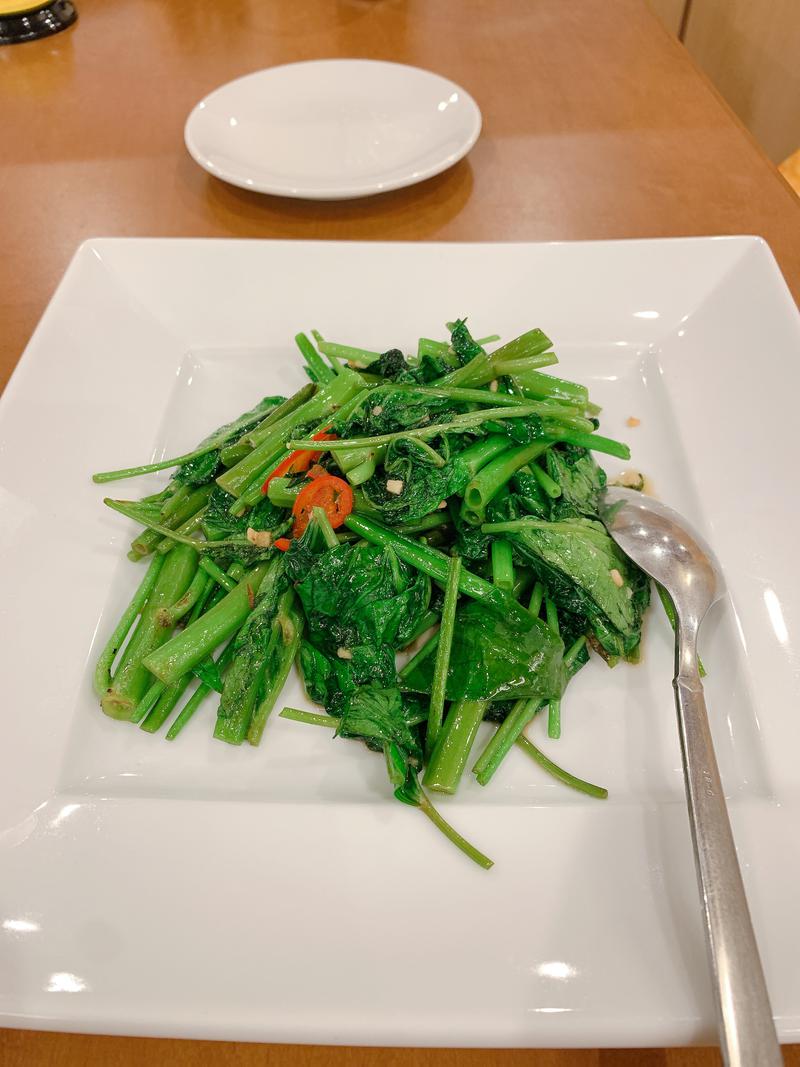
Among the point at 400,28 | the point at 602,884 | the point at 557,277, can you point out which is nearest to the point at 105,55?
the point at 400,28

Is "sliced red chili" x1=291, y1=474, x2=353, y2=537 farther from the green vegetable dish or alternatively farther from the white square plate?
the white square plate

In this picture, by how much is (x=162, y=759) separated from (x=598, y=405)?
1.43 meters

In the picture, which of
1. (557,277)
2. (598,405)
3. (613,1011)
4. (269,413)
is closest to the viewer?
(613,1011)

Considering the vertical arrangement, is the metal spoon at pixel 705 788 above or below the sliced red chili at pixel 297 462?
below

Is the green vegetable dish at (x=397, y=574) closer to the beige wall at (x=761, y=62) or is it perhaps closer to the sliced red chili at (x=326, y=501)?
the sliced red chili at (x=326, y=501)

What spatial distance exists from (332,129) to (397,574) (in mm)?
2200

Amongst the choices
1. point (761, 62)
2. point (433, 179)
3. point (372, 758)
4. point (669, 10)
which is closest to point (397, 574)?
point (372, 758)

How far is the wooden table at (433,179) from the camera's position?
8.78 feet

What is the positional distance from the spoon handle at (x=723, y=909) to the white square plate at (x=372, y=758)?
0.12 metres

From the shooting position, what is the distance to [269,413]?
192cm

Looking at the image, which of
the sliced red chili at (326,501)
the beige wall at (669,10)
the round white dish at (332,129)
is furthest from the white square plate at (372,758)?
the beige wall at (669,10)

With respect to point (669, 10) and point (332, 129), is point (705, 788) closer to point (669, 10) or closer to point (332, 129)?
point (332, 129)

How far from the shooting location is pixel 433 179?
9.26ft

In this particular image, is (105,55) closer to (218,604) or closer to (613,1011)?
(218,604)
